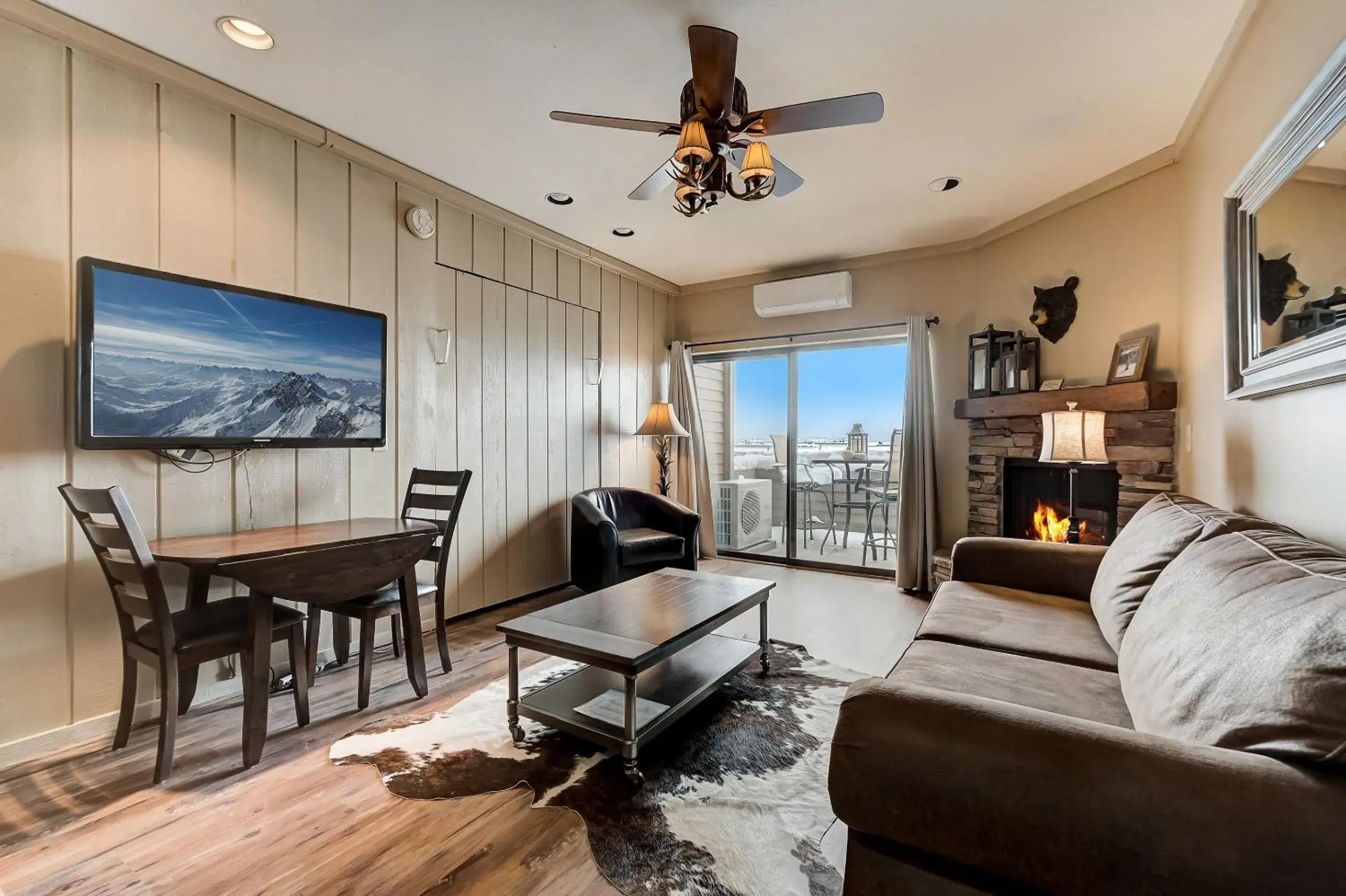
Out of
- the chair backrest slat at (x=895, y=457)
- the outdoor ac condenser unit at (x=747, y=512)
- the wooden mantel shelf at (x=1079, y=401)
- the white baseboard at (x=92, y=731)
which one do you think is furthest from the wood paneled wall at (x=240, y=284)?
the wooden mantel shelf at (x=1079, y=401)

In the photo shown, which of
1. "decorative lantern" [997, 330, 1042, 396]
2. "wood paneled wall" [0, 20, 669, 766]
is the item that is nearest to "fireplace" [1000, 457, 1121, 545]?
"decorative lantern" [997, 330, 1042, 396]

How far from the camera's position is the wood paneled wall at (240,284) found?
6.61ft

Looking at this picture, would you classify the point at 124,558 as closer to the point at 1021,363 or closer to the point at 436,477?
the point at 436,477

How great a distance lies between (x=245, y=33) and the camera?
2.11 meters

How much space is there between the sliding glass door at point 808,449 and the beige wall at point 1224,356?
1979 millimetres

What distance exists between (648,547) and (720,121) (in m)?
2.58

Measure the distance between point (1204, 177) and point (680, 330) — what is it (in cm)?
375

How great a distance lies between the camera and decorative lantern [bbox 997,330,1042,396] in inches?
144

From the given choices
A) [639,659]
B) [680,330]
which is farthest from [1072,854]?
[680,330]

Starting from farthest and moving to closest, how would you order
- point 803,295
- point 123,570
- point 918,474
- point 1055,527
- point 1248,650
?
point 803,295 < point 918,474 < point 1055,527 < point 123,570 < point 1248,650

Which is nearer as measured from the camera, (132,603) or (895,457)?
(132,603)

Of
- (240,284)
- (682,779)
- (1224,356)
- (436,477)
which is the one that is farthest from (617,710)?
(1224,356)

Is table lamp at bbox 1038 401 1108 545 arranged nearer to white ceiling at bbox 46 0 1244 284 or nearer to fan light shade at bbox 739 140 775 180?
white ceiling at bbox 46 0 1244 284

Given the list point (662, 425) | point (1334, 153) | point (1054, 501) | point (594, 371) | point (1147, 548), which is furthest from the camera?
point (662, 425)
